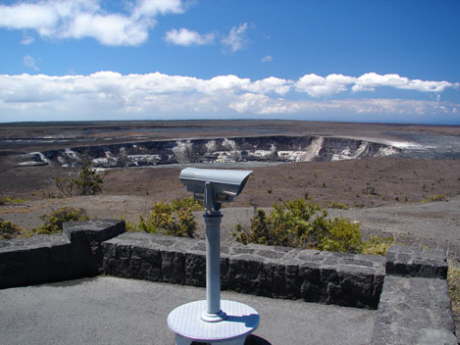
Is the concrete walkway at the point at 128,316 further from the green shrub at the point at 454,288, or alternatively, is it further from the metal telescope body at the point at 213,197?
the green shrub at the point at 454,288

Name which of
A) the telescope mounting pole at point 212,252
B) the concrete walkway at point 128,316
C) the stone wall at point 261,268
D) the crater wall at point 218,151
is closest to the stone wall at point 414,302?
the stone wall at point 261,268

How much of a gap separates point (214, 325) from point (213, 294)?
236 millimetres

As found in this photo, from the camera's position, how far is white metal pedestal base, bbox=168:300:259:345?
A: 3.35 metres

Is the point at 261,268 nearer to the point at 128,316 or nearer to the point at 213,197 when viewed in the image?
Result: the point at 128,316

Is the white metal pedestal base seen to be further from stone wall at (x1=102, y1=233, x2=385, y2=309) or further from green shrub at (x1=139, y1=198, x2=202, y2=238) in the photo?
green shrub at (x1=139, y1=198, x2=202, y2=238)

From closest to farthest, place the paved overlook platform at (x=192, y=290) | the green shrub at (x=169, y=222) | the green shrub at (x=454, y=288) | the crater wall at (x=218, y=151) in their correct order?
1. the paved overlook platform at (x=192, y=290)
2. the green shrub at (x=454, y=288)
3. the green shrub at (x=169, y=222)
4. the crater wall at (x=218, y=151)

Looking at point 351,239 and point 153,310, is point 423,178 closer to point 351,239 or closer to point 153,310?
point 351,239

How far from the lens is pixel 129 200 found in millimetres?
18594

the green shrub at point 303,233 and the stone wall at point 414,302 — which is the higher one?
the stone wall at point 414,302

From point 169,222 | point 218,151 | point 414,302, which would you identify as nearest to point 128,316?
point 414,302

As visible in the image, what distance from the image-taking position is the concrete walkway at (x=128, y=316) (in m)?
4.01

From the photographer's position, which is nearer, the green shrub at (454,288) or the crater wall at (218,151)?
the green shrub at (454,288)

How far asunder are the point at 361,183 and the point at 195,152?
32.2m

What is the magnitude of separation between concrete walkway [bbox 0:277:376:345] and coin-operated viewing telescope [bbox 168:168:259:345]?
0.47 metres
